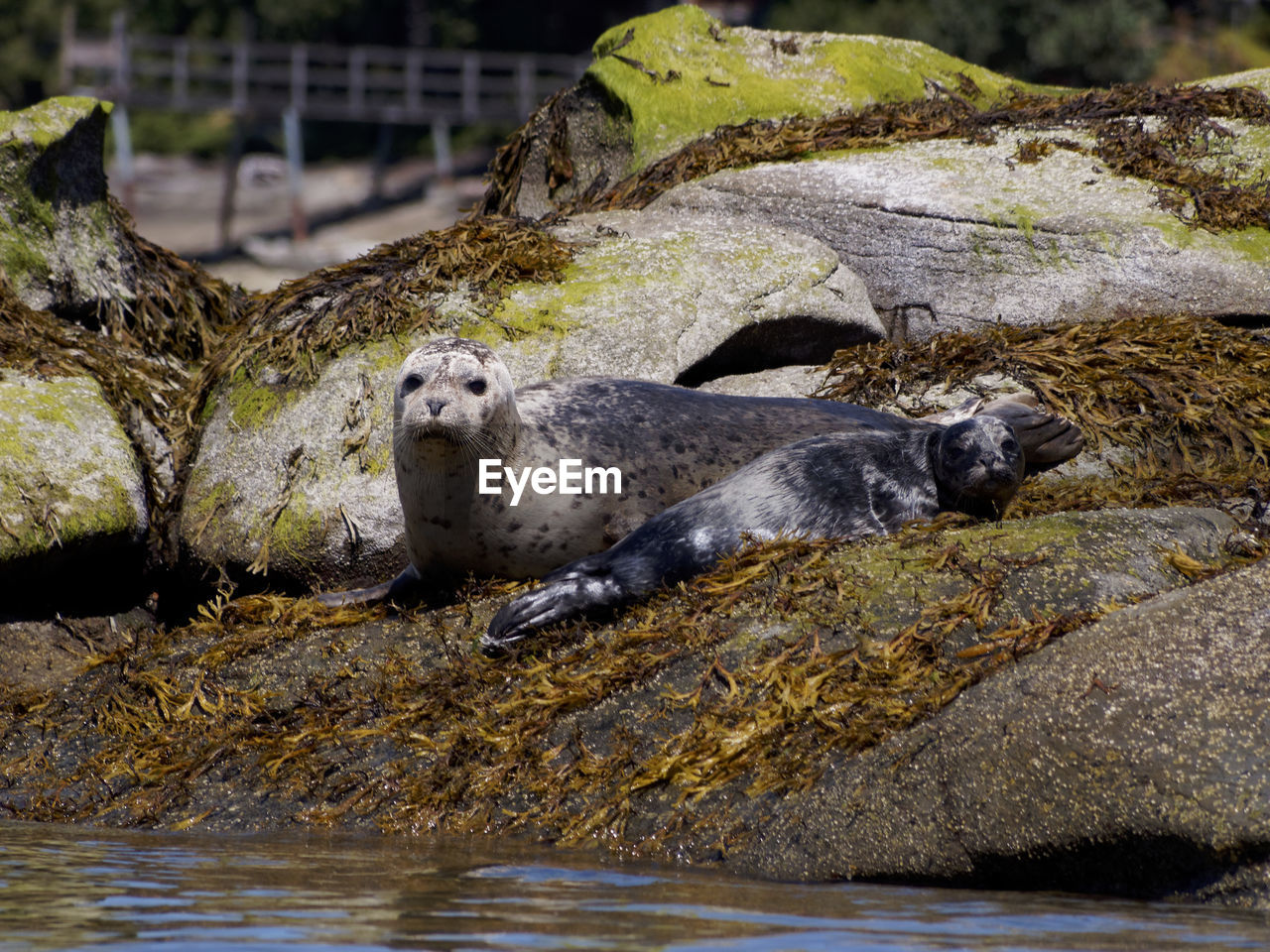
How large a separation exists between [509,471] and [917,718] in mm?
2160

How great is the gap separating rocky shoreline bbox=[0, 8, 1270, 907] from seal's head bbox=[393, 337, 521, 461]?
1.77 feet

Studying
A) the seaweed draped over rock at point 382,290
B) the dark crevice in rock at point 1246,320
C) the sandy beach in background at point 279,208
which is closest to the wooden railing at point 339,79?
the sandy beach in background at point 279,208

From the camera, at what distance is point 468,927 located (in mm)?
2539

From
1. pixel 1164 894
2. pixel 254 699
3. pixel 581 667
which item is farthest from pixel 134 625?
pixel 1164 894

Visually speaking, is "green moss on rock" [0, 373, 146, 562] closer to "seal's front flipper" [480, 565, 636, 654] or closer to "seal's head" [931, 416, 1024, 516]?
"seal's front flipper" [480, 565, 636, 654]

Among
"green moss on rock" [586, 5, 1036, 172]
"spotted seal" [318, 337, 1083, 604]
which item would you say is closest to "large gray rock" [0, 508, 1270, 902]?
"spotted seal" [318, 337, 1083, 604]

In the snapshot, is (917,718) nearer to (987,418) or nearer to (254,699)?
(987,418)

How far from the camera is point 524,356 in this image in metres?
6.40

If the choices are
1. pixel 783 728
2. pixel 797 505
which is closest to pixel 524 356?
pixel 797 505

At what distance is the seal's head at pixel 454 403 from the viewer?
5008 mm

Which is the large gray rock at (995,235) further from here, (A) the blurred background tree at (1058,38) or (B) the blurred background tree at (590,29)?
(A) the blurred background tree at (1058,38)

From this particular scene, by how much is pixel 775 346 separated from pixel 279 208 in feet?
113

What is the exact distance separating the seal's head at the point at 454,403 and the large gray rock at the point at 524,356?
0.87 metres

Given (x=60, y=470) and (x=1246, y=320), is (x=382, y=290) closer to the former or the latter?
(x=60, y=470)
